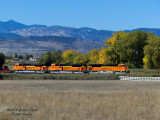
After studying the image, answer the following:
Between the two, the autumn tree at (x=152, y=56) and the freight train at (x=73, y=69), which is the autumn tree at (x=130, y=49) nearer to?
the autumn tree at (x=152, y=56)

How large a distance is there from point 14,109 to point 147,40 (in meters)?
96.7

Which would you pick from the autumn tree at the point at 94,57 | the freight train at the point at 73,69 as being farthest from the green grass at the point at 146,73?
the autumn tree at the point at 94,57

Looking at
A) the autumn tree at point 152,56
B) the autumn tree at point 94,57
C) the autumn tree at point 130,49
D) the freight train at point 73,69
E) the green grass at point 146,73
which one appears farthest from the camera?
the autumn tree at point 94,57

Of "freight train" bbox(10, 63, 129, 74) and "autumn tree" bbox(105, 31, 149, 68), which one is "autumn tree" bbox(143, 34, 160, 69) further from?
"freight train" bbox(10, 63, 129, 74)

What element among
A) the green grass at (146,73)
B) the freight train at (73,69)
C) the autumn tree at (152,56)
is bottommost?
the green grass at (146,73)

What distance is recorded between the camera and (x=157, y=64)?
326 feet

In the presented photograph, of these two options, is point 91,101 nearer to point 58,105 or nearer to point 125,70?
point 58,105

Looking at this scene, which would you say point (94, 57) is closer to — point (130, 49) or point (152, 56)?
point (130, 49)

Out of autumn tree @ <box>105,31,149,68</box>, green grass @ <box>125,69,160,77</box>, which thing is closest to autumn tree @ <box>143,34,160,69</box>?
autumn tree @ <box>105,31,149,68</box>

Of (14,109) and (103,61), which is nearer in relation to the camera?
(14,109)

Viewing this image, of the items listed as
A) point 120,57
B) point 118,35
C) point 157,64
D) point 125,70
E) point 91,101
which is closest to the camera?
point 91,101

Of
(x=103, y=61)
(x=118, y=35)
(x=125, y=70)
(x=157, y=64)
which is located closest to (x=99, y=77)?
(x=125, y=70)

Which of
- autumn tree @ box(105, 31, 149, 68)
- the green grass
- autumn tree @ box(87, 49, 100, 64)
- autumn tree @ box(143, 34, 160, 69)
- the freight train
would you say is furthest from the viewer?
autumn tree @ box(87, 49, 100, 64)

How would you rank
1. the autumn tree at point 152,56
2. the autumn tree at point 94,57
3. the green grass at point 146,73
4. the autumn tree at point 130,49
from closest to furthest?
the green grass at point 146,73 → the autumn tree at point 152,56 → the autumn tree at point 130,49 → the autumn tree at point 94,57
